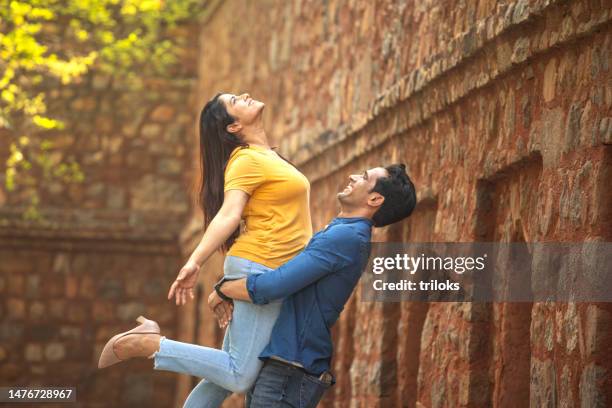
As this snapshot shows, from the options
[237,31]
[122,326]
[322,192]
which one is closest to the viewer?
[322,192]

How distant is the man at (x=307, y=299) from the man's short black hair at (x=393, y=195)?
0.22ft

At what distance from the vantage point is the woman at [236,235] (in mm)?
4934

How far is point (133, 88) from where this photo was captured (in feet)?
58.9

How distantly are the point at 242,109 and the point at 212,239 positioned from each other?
0.65 meters

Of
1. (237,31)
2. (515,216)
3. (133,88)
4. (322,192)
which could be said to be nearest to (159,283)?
(133,88)

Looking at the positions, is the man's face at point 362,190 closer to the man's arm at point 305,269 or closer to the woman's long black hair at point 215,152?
the man's arm at point 305,269

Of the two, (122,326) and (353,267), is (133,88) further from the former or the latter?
(353,267)

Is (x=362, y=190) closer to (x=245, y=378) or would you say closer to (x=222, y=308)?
(x=222, y=308)

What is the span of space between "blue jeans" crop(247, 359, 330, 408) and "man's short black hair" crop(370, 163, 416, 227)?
0.69 metres

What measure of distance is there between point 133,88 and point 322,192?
28.4ft

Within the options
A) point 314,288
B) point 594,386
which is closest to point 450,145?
point 314,288

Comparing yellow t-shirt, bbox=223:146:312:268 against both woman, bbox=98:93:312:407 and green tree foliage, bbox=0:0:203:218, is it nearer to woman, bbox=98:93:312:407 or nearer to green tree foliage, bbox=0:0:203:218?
woman, bbox=98:93:312:407

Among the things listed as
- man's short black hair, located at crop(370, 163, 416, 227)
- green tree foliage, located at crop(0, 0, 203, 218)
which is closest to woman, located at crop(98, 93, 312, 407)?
man's short black hair, located at crop(370, 163, 416, 227)

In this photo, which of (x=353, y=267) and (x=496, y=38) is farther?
(x=496, y=38)
